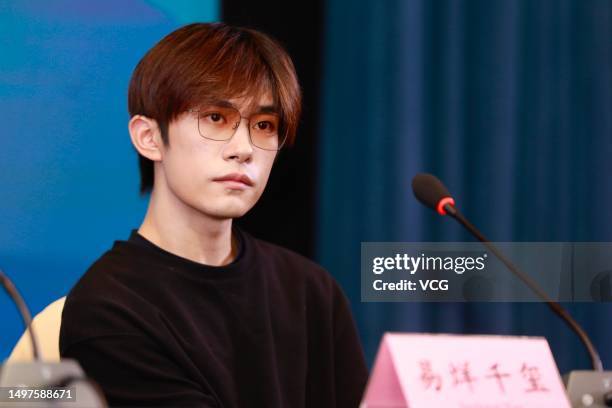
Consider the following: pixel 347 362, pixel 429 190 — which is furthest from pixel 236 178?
pixel 347 362

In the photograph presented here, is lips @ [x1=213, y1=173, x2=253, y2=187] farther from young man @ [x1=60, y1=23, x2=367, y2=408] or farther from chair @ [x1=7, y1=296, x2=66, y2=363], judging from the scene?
chair @ [x1=7, y1=296, x2=66, y2=363]

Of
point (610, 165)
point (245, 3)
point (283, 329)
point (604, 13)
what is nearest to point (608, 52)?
point (604, 13)

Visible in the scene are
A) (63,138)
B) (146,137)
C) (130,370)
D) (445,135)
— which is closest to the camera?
(130,370)

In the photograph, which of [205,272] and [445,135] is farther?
[445,135]

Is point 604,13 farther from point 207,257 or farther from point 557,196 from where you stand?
point 207,257

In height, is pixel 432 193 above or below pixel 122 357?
above

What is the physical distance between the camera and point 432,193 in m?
1.38

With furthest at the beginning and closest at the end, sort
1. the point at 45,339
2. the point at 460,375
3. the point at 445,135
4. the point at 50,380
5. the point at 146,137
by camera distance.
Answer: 1. the point at 445,135
2. the point at 146,137
3. the point at 45,339
4. the point at 460,375
5. the point at 50,380

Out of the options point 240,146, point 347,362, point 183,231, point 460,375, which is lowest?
point 347,362

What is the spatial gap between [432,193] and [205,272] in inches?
15.2

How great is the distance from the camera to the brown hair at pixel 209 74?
4.78ft

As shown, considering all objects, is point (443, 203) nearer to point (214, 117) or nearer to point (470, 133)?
point (214, 117)

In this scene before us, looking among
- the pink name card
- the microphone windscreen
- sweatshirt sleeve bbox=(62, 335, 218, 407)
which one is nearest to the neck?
sweatshirt sleeve bbox=(62, 335, 218, 407)

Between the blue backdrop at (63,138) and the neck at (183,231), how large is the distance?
0.90 feet
